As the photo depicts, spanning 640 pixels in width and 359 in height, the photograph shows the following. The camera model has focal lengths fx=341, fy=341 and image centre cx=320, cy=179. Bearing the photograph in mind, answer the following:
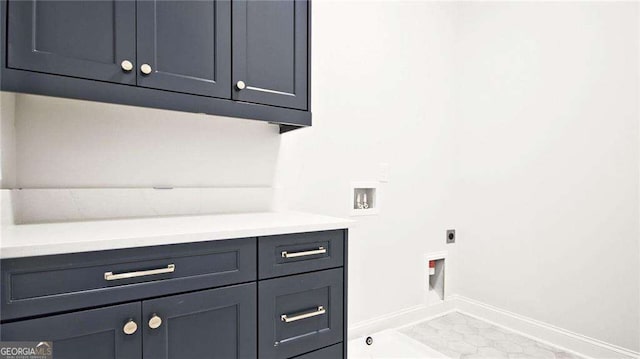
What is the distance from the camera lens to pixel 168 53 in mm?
1255

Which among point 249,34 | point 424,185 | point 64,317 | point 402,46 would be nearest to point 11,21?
point 249,34

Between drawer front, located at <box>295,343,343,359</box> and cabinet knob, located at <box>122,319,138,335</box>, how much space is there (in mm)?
631

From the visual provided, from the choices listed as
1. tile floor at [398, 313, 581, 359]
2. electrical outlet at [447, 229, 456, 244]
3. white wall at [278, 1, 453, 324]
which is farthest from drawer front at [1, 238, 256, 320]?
electrical outlet at [447, 229, 456, 244]

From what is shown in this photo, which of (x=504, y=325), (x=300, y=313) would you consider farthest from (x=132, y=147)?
(x=504, y=325)

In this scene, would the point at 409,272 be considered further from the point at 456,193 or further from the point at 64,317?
the point at 64,317

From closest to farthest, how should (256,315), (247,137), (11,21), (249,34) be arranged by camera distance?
(11,21)
(256,315)
(249,34)
(247,137)

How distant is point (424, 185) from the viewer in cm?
261

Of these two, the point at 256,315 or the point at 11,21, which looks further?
the point at 256,315

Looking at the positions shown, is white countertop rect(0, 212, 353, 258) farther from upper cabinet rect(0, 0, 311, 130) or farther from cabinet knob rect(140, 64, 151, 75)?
cabinet knob rect(140, 64, 151, 75)

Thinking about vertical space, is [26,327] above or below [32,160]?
below

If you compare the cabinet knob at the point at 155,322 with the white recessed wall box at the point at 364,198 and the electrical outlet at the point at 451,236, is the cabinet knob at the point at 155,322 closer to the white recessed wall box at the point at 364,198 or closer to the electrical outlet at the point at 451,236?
the white recessed wall box at the point at 364,198

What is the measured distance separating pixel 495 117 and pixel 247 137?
1891 mm

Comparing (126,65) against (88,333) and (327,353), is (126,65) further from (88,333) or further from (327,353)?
(327,353)

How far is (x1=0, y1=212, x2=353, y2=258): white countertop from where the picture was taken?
91 centimetres
